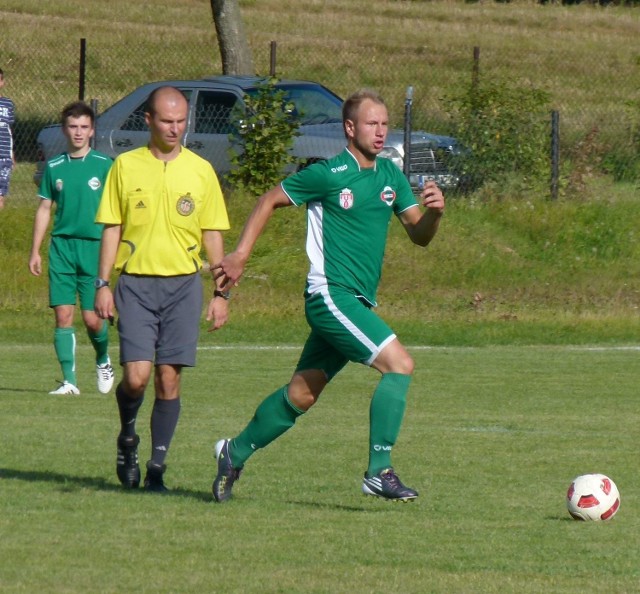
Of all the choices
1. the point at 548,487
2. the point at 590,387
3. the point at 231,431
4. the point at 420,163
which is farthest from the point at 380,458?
the point at 420,163

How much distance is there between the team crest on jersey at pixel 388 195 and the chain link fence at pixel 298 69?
70.9ft

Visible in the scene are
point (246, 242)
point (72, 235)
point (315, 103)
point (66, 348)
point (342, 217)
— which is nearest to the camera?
point (246, 242)

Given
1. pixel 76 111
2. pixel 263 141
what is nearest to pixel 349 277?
pixel 76 111

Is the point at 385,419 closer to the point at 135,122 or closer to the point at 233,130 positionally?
the point at 233,130

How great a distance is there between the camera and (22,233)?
19016 millimetres

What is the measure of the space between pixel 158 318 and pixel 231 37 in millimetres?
18207

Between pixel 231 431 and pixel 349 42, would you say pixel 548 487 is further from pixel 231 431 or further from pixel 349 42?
pixel 349 42

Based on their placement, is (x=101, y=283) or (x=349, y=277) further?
(x=101, y=283)

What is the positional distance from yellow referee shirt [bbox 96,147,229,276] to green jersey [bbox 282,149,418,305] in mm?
595

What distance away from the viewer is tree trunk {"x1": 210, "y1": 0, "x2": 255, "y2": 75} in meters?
24.9

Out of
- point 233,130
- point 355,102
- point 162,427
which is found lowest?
point 162,427

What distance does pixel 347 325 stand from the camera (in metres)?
7.00

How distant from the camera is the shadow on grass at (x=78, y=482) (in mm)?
7477

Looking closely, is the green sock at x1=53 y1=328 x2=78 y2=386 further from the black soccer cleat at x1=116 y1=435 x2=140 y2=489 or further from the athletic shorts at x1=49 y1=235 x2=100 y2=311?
the black soccer cleat at x1=116 y1=435 x2=140 y2=489
